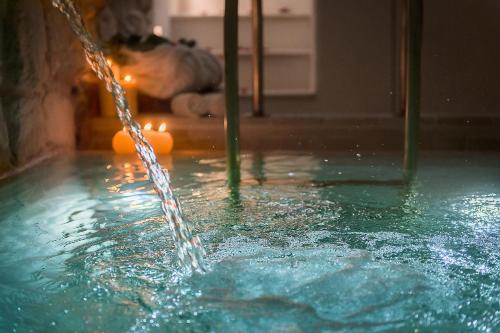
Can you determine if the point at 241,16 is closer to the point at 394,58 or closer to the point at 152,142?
the point at 394,58

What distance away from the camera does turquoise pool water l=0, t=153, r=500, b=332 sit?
5.52 ft

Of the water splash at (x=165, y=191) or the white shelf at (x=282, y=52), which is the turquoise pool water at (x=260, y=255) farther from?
the white shelf at (x=282, y=52)

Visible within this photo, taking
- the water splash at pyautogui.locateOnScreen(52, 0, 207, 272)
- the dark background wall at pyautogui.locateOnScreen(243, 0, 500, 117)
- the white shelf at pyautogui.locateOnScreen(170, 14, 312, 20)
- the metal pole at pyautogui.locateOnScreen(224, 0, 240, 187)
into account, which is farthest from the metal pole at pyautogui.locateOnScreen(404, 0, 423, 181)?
the white shelf at pyautogui.locateOnScreen(170, 14, 312, 20)

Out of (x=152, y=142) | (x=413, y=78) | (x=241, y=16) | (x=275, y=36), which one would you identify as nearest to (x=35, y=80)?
(x=152, y=142)

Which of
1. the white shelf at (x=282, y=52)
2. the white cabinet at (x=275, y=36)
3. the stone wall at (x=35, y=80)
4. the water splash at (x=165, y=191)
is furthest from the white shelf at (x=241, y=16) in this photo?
the water splash at (x=165, y=191)

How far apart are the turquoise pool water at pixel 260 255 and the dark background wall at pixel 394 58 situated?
10.5ft

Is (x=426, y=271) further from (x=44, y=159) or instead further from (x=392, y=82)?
(x=392, y=82)

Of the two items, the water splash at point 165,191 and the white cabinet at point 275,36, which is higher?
the white cabinet at point 275,36

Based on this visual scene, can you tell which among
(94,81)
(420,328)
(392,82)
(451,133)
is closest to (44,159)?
(94,81)

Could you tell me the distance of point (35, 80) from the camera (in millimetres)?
4438

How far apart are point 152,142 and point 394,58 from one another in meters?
3.46

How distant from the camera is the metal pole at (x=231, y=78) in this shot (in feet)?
11.4

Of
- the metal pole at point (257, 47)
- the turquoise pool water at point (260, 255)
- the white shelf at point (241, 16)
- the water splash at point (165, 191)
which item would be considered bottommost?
the turquoise pool water at point (260, 255)

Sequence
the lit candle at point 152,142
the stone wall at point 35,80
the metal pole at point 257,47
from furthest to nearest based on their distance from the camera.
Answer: the metal pole at point 257,47 → the lit candle at point 152,142 → the stone wall at point 35,80
